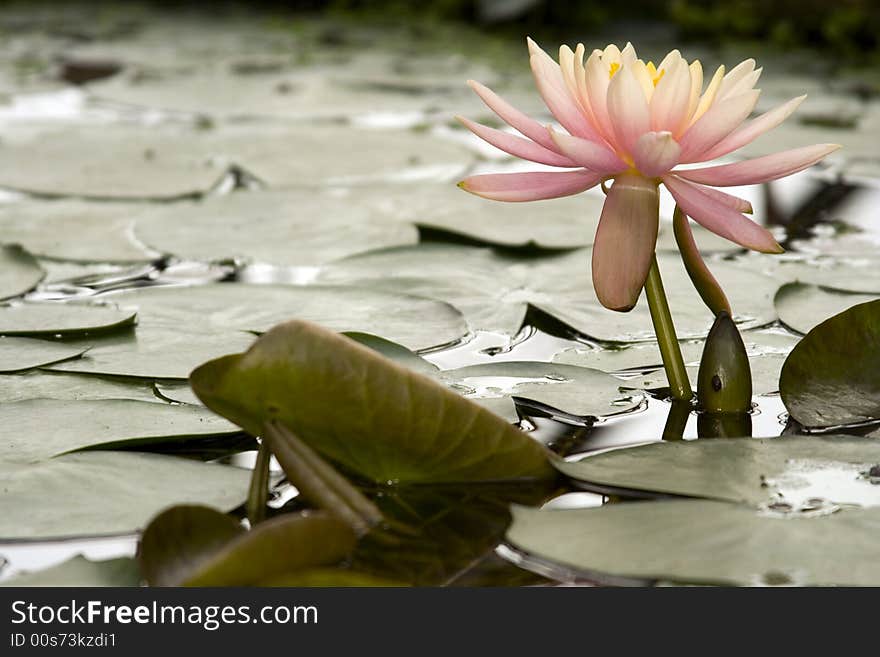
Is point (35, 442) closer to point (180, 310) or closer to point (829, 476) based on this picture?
point (180, 310)

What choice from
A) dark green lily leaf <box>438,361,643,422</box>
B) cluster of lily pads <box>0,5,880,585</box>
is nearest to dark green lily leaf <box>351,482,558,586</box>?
cluster of lily pads <box>0,5,880,585</box>

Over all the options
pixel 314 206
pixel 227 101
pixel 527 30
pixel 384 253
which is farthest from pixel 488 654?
pixel 527 30

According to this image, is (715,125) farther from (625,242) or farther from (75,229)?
(75,229)

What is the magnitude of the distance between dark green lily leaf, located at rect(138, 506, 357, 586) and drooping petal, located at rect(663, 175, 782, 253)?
392mm

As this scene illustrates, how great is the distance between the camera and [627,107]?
855mm

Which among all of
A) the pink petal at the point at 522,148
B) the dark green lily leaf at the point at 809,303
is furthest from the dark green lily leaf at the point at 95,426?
the dark green lily leaf at the point at 809,303

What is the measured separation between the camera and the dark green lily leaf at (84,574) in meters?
0.73

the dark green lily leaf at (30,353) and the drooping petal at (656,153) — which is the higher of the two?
the drooping petal at (656,153)

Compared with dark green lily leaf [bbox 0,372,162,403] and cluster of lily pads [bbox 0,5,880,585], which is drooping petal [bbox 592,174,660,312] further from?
dark green lily leaf [bbox 0,372,162,403]

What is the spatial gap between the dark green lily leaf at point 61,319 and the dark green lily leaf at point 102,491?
0.32 metres

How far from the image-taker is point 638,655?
2.30 feet

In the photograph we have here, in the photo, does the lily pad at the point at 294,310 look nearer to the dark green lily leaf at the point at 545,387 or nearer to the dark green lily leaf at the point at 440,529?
the dark green lily leaf at the point at 545,387

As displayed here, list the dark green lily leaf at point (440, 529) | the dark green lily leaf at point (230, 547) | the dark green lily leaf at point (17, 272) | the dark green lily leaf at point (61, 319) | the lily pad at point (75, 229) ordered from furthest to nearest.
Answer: the lily pad at point (75, 229), the dark green lily leaf at point (17, 272), the dark green lily leaf at point (61, 319), the dark green lily leaf at point (440, 529), the dark green lily leaf at point (230, 547)

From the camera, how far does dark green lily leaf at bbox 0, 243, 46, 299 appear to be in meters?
1.35
